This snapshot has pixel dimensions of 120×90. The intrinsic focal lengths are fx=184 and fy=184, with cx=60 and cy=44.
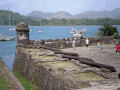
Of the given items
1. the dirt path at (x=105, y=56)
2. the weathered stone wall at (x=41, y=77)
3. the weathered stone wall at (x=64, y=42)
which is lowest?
the weathered stone wall at (x=41, y=77)

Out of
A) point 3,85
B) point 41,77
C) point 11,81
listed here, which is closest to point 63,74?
point 41,77

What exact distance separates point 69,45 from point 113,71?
10.8 meters

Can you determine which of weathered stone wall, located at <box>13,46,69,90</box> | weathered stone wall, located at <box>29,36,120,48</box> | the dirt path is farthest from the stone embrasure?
weathered stone wall, located at <box>29,36,120,48</box>

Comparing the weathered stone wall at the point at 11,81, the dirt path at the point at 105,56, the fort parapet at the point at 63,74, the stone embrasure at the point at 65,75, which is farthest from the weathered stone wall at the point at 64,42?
the weathered stone wall at the point at 11,81

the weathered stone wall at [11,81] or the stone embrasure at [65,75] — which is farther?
the weathered stone wall at [11,81]

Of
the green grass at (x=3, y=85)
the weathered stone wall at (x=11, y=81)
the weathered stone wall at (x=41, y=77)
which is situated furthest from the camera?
the green grass at (x=3, y=85)

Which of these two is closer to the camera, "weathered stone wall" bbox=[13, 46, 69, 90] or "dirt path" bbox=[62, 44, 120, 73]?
"weathered stone wall" bbox=[13, 46, 69, 90]

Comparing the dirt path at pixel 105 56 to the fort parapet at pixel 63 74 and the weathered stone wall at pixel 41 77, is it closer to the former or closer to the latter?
the fort parapet at pixel 63 74

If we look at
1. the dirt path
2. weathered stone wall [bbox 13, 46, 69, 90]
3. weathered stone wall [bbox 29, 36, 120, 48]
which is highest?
weathered stone wall [bbox 29, 36, 120, 48]

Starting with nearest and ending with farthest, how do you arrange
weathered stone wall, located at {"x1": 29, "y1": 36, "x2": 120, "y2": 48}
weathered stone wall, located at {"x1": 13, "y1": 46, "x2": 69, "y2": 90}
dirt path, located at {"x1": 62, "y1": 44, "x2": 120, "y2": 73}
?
1. weathered stone wall, located at {"x1": 13, "y1": 46, "x2": 69, "y2": 90}
2. dirt path, located at {"x1": 62, "y1": 44, "x2": 120, "y2": 73}
3. weathered stone wall, located at {"x1": 29, "y1": 36, "x2": 120, "y2": 48}

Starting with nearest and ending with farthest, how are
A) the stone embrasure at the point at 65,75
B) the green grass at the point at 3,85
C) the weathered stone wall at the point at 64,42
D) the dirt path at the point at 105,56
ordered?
the stone embrasure at the point at 65,75
the green grass at the point at 3,85
the dirt path at the point at 105,56
the weathered stone wall at the point at 64,42

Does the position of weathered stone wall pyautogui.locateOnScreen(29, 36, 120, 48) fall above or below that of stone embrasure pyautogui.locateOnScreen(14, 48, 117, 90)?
above

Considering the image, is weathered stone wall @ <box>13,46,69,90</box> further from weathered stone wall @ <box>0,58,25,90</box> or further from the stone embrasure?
weathered stone wall @ <box>0,58,25,90</box>

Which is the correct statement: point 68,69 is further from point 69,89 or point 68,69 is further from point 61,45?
point 61,45
